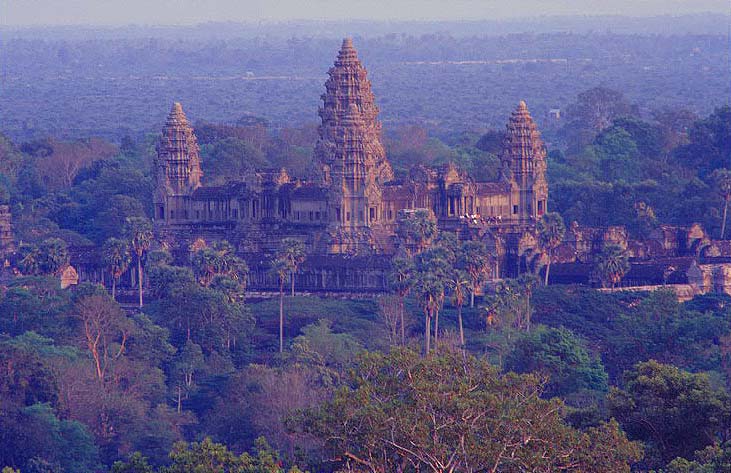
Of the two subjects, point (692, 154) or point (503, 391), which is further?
point (692, 154)

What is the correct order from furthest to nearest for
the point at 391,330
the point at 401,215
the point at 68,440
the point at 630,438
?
the point at 401,215 → the point at 391,330 → the point at 68,440 → the point at 630,438

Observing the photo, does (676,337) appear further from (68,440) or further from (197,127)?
(197,127)

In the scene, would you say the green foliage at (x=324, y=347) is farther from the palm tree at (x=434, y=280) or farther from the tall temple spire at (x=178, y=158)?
the tall temple spire at (x=178, y=158)

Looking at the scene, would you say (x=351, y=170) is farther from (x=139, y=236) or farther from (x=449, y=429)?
(x=449, y=429)

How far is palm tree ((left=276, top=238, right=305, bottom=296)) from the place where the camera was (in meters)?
97.9

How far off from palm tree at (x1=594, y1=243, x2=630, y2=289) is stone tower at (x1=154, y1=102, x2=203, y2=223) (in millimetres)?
20146

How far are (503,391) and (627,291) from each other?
45.4 meters

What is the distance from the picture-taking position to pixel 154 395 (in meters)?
84.5

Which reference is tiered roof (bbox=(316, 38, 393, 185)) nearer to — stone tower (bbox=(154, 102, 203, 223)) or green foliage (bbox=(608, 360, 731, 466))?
stone tower (bbox=(154, 102, 203, 223))

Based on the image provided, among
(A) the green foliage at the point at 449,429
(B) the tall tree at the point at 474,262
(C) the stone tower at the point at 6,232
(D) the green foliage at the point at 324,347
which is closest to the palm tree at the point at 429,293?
(D) the green foliage at the point at 324,347

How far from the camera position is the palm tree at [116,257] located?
10238 cm

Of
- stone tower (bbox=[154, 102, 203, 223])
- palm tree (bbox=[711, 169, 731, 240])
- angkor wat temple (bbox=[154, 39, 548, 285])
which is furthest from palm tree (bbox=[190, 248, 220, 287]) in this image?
palm tree (bbox=[711, 169, 731, 240])

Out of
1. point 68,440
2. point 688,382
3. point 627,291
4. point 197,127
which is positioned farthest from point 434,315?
point 197,127

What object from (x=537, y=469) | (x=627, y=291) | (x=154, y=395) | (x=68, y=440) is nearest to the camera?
(x=537, y=469)
